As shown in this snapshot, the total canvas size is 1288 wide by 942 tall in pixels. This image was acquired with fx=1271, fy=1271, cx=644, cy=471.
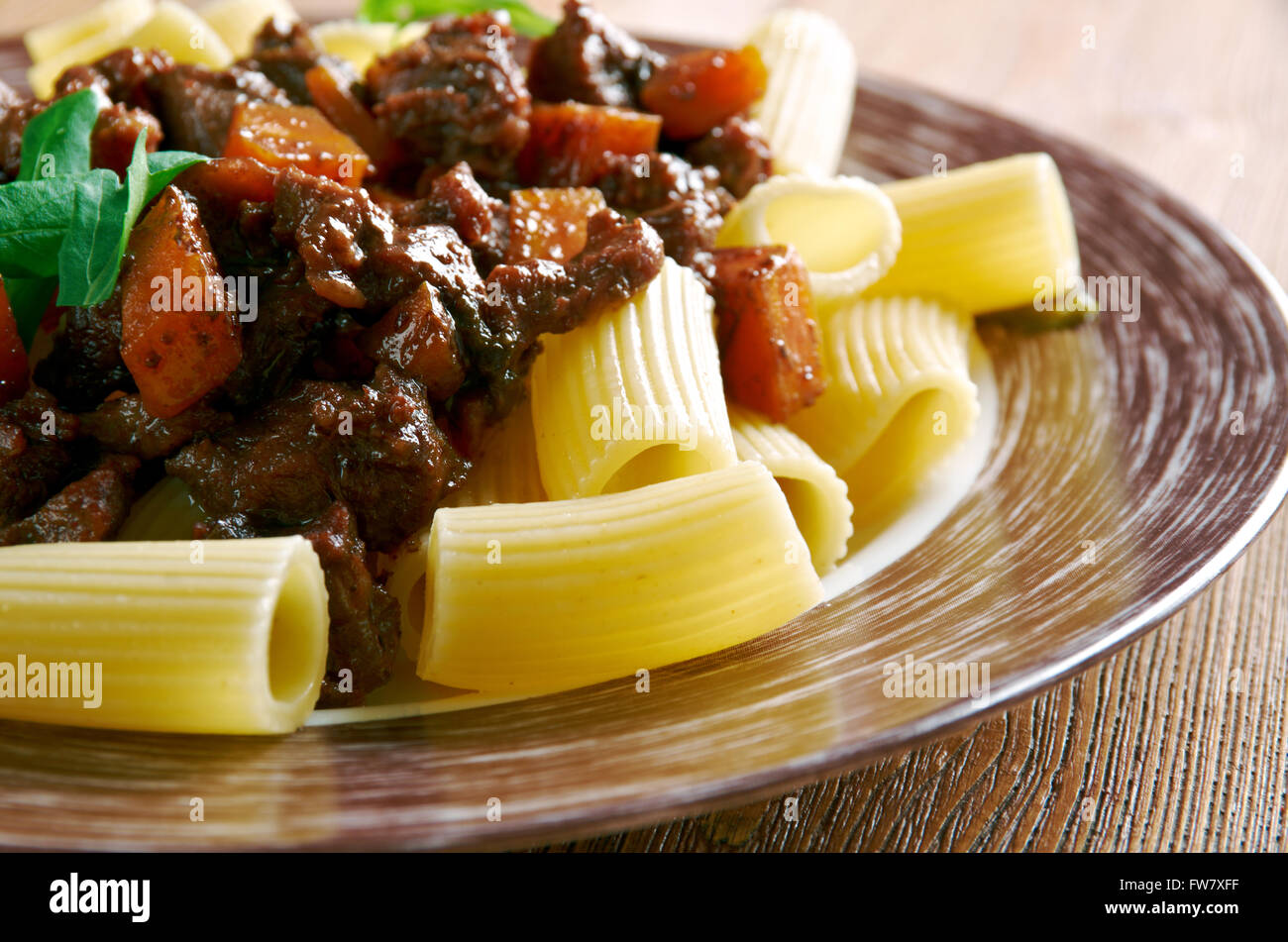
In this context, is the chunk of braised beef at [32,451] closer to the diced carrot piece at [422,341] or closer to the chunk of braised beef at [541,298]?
the diced carrot piece at [422,341]

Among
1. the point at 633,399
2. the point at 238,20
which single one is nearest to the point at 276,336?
the point at 633,399

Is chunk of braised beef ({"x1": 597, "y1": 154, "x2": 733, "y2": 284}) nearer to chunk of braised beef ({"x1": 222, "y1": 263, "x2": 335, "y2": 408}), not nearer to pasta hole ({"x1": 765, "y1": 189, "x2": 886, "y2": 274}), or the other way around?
pasta hole ({"x1": 765, "y1": 189, "x2": 886, "y2": 274})

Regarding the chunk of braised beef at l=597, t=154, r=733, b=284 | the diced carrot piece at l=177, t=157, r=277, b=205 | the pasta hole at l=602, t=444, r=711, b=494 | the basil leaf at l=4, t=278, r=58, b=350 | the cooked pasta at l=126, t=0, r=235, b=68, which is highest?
the diced carrot piece at l=177, t=157, r=277, b=205

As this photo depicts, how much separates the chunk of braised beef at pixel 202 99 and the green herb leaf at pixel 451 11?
89 cm

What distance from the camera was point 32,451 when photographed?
8.64 feet

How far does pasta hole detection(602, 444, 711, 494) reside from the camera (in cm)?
280

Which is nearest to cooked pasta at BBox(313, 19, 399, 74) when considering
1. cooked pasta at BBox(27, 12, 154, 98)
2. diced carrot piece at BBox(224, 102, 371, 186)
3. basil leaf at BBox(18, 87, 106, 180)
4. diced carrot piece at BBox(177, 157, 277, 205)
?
cooked pasta at BBox(27, 12, 154, 98)

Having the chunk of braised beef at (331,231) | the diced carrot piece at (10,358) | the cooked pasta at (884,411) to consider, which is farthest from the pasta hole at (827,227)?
the diced carrot piece at (10,358)

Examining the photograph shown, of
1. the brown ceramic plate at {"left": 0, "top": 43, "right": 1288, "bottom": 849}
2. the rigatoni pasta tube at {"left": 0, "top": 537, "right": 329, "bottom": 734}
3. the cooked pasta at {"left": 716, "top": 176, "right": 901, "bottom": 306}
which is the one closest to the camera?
the brown ceramic plate at {"left": 0, "top": 43, "right": 1288, "bottom": 849}

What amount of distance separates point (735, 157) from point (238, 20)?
196cm

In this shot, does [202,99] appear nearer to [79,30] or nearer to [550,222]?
[550,222]

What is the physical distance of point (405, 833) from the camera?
6.18 ft

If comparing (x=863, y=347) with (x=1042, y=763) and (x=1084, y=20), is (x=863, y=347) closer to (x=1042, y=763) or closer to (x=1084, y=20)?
(x=1042, y=763)

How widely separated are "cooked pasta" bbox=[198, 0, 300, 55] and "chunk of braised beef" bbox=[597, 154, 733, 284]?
5.48ft
